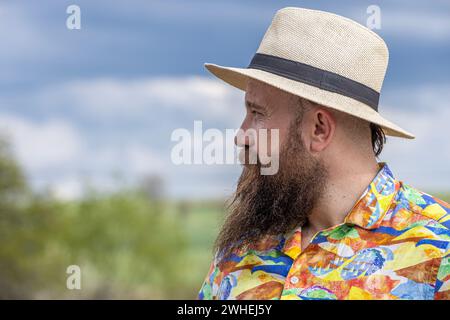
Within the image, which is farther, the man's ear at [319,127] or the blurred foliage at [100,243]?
the blurred foliage at [100,243]

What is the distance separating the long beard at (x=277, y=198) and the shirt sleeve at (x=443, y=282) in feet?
1.71

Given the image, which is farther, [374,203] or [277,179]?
[277,179]

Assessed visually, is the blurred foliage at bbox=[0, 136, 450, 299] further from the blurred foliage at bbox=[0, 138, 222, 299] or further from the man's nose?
the man's nose

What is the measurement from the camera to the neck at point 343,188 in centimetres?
243

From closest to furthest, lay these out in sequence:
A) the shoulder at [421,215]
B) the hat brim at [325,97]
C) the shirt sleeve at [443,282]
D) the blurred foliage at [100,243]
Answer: the shirt sleeve at [443,282], the shoulder at [421,215], the hat brim at [325,97], the blurred foliage at [100,243]

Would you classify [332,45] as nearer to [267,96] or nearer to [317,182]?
[267,96]

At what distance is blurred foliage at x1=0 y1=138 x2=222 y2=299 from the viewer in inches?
653

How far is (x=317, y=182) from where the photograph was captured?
2.46 m

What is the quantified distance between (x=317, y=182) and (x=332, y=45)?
508mm

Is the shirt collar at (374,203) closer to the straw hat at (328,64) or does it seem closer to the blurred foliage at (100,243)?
the straw hat at (328,64)

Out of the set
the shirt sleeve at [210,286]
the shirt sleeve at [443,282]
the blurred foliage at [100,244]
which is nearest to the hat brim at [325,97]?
the shirt sleeve at [443,282]

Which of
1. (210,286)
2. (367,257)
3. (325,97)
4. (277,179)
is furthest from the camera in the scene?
(210,286)

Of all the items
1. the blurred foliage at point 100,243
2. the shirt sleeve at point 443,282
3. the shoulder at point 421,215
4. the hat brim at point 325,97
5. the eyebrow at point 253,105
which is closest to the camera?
the shirt sleeve at point 443,282

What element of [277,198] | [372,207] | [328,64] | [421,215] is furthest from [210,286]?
[328,64]
